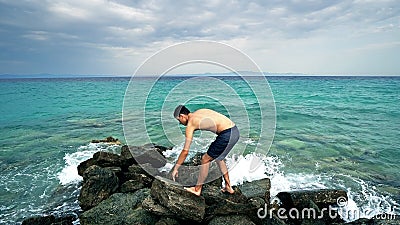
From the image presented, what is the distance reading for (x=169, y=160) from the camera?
32.1ft

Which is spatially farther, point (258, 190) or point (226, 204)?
point (258, 190)

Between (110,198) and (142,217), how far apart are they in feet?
4.27

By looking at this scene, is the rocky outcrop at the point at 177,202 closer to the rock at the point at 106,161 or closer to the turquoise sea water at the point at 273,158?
the rock at the point at 106,161

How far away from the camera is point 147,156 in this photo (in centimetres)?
852

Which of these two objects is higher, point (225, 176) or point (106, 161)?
point (225, 176)

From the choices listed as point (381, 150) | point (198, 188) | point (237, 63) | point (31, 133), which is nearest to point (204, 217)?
point (198, 188)

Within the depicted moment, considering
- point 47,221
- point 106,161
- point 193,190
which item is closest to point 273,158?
point 106,161

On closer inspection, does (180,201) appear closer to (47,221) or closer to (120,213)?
(120,213)

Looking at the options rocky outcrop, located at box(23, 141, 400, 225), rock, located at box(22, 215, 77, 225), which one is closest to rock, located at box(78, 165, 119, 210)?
rocky outcrop, located at box(23, 141, 400, 225)

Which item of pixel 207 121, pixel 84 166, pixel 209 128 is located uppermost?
pixel 207 121

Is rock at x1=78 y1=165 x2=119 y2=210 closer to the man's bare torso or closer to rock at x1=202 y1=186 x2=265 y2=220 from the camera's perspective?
rock at x1=202 y1=186 x2=265 y2=220

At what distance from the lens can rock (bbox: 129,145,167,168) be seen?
318 inches

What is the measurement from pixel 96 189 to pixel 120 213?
1.31 m

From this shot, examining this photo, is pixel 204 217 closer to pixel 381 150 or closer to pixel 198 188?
pixel 198 188
